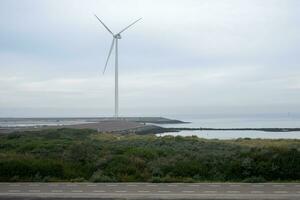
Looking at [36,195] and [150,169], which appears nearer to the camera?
[36,195]

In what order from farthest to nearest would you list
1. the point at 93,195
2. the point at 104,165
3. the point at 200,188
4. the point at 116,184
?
the point at 104,165, the point at 116,184, the point at 200,188, the point at 93,195

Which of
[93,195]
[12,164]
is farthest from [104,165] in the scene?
[93,195]

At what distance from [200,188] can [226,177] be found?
3.97 metres

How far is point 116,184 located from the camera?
23203mm

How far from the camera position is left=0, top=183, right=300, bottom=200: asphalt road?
1953 centimetres

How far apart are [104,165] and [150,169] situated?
10.1 ft

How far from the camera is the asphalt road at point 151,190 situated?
19.5 m

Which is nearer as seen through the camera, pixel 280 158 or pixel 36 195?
pixel 36 195

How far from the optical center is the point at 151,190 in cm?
2120

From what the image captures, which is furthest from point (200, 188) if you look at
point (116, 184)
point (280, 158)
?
point (280, 158)

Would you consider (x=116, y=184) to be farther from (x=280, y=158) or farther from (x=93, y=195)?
(x=280, y=158)

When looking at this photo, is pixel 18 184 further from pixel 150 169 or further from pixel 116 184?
pixel 150 169

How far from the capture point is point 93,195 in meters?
20.0

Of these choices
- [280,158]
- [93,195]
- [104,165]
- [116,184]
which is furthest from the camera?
[104,165]
